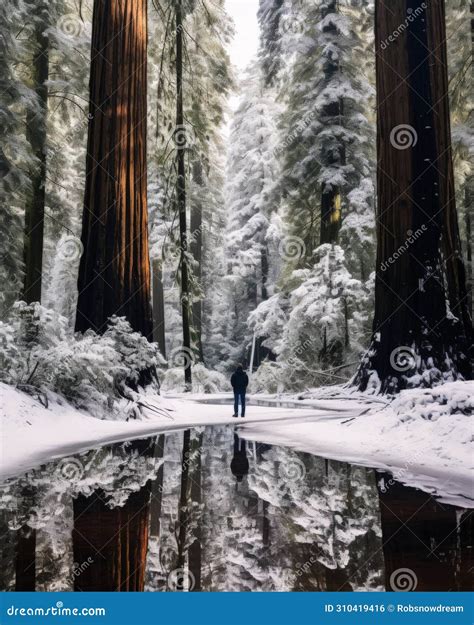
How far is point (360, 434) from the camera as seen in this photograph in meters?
8.20

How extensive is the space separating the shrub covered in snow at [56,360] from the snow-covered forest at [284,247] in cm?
4

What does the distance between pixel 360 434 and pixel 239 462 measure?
2241 mm

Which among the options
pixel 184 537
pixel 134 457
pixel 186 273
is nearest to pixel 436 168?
pixel 134 457

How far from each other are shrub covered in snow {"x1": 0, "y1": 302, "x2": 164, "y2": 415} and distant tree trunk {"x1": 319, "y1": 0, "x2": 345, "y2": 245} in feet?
34.2

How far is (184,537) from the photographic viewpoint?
3.83 metres

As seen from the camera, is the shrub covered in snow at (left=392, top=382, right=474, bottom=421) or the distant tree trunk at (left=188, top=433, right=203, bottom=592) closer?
the distant tree trunk at (left=188, top=433, right=203, bottom=592)

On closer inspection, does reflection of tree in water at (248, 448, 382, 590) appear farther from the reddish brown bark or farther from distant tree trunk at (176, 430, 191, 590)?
the reddish brown bark

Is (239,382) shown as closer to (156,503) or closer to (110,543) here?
(156,503)

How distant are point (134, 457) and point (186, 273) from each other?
13119 millimetres

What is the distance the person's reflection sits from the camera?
607 centimetres

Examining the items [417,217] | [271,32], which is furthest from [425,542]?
[271,32]

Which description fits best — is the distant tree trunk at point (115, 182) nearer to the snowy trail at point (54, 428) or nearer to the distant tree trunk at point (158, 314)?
the snowy trail at point (54, 428)

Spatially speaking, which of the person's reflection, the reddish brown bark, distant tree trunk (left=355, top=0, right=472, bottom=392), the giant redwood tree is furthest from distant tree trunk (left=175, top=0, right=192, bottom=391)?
the reddish brown bark

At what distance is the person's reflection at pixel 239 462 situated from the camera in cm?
607
